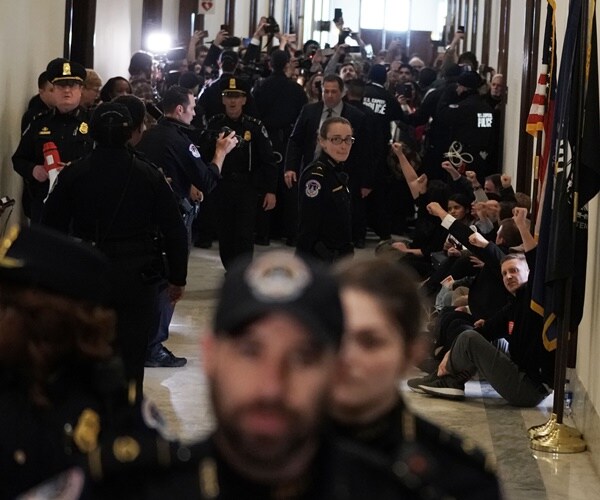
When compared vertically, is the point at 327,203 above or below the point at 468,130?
below

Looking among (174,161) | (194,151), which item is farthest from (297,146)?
(174,161)

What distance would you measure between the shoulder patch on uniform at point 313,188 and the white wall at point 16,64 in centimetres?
240

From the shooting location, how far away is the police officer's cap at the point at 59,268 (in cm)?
212

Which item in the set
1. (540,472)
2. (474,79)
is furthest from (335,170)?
(474,79)

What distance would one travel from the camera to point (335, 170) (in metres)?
7.80

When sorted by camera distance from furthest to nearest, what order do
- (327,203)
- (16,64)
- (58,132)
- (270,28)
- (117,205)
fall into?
(270,28) < (16,64) < (58,132) < (327,203) < (117,205)

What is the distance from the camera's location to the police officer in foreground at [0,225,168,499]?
6.94 feet

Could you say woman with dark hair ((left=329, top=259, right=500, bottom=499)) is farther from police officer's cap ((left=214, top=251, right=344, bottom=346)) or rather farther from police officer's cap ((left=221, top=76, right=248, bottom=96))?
police officer's cap ((left=221, top=76, right=248, bottom=96))

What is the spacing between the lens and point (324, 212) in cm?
773

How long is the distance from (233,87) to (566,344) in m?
4.48

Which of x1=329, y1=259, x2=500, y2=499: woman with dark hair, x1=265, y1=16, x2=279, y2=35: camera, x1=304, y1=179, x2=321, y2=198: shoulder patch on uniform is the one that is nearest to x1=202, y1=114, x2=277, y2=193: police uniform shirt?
x1=304, y1=179, x2=321, y2=198: shoulder patch on uniform

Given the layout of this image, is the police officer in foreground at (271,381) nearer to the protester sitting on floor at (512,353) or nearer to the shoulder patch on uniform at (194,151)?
the protester sitting on floor at (512,353)

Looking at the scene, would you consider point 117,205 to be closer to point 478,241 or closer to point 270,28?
point 478,241

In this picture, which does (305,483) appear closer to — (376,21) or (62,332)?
(62,332)
